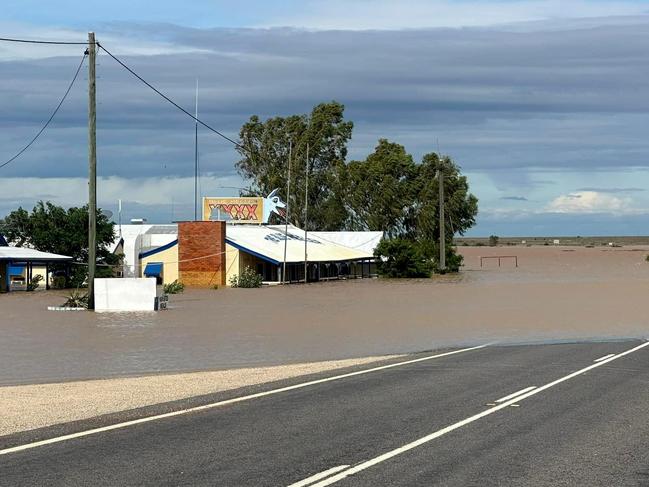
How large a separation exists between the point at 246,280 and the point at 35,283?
42.0ft

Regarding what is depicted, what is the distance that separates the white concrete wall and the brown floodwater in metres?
0.84

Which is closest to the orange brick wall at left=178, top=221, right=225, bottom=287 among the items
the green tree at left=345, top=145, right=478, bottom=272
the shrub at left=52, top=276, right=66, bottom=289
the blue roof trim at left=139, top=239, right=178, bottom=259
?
the blue roof trim at left=139, top=239, right=178, bottom=259

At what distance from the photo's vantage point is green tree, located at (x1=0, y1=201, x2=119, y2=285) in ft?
224

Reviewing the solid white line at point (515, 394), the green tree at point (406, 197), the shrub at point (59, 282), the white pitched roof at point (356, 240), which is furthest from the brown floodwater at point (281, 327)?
the green tree at point (406, 197)

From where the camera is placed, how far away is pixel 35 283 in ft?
217

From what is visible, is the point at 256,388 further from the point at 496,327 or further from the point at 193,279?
the point at 193,279

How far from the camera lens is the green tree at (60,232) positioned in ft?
224

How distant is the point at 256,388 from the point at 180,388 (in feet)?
4.62

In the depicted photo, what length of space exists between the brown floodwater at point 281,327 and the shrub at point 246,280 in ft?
9.12

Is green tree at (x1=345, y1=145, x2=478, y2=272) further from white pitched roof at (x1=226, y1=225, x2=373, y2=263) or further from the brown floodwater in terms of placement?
the brown floodwater

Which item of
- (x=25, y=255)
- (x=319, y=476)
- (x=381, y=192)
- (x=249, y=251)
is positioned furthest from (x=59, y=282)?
(x=319, y=476)

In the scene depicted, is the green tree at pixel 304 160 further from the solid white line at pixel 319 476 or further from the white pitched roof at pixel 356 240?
the solid white line at pixel 319 476

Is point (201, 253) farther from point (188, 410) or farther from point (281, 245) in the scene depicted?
point (188, 410)

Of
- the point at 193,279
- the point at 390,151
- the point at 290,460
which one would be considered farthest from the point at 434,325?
the point at 390,151
